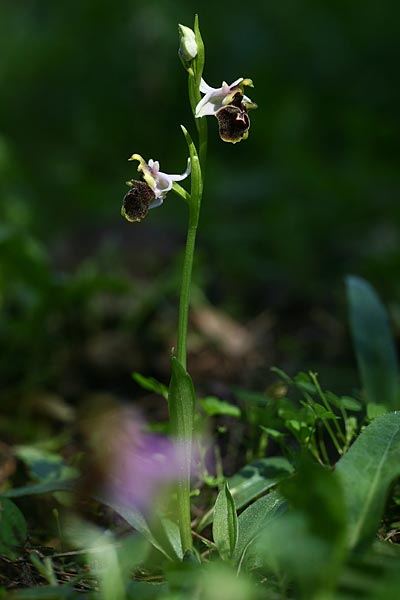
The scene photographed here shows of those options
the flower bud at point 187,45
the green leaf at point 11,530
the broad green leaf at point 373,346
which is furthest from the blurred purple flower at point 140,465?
the flower bud at point 187,45

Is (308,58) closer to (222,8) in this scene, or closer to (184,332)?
(222,8)

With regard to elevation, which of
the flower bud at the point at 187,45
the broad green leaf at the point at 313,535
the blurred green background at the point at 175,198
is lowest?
the broad green leaf at the point at 313,535

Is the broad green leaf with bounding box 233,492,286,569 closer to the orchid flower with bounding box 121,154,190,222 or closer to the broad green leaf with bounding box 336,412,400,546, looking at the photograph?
the broad green leaf with bounding box 336,412,400,546

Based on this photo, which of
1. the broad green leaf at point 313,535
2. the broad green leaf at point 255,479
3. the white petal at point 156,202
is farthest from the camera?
the broad green leaf at point 255,479

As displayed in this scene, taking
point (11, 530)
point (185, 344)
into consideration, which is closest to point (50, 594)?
point (11, 530)

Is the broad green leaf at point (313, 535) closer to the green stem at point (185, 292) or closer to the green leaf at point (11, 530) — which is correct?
the green stem at point (185, 292)

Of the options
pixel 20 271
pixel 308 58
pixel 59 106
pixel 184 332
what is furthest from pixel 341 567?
pixel 308 58
